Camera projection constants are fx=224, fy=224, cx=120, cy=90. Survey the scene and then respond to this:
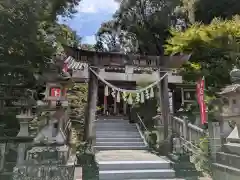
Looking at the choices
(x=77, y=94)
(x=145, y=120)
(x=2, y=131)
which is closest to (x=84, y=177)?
(x=2, y=131)

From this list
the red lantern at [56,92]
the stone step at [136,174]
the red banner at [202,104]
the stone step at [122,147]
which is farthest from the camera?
the stone step at [122,147]

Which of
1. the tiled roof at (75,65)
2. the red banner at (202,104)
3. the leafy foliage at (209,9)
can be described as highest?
the leafy foliage at (209,9)

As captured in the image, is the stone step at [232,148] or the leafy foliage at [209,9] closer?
the stone step at [232,148]

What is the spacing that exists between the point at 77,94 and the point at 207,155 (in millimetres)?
10764

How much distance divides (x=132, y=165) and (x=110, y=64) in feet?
22.3

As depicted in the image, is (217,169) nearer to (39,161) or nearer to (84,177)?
(84,177)

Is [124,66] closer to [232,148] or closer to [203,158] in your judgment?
[203,158]

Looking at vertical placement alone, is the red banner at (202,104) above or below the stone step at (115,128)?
above

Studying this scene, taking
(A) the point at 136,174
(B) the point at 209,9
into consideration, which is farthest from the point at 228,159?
(B) the point at 209,9

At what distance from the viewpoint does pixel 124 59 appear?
1382cm

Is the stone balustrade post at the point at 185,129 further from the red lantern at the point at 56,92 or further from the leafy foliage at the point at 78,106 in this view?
the leafy foliage at the point at 78,106

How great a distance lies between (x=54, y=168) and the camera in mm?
5895

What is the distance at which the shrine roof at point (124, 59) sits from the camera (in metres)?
12.3

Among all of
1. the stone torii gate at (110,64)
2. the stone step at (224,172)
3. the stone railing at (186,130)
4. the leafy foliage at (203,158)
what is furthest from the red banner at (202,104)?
the stone torii gate at (110,64)
